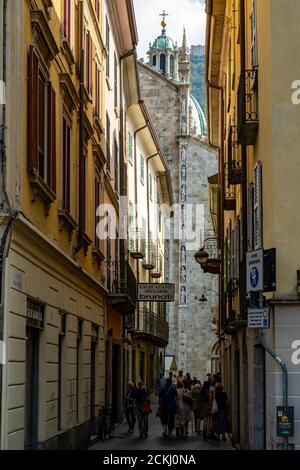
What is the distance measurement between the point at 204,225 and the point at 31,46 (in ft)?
210

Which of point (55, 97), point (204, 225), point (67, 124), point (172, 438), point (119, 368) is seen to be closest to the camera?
point (55, 97)

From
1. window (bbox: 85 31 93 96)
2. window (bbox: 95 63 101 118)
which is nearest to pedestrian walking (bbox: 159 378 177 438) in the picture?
window (bbox: 95 63 101 118)

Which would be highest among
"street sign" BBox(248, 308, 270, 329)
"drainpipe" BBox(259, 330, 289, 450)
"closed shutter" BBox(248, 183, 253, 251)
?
"closed shutter" BBox(248, 183, 253, 251)

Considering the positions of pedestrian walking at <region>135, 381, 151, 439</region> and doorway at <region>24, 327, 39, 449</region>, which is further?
pedestrian walking at <region>135, 381, 151, 439</region>

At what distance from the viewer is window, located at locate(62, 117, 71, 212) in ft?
61.6

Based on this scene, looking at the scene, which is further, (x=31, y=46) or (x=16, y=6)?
(x=31, y=46)

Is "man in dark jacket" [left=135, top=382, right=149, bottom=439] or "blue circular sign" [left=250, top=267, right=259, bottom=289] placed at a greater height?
"blue circular sign" [left=250, top=267, right=259, bottom=289]

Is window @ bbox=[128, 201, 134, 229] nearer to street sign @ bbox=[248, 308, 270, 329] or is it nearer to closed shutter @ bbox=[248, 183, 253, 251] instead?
closed shutter @ bbox=[248, 183, 253, 251]

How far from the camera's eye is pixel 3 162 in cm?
1271

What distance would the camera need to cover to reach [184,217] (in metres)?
76.2

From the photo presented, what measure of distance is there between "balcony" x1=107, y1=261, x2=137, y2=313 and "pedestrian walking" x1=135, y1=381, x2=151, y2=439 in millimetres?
2540

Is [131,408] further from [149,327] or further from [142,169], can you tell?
[142,169]
